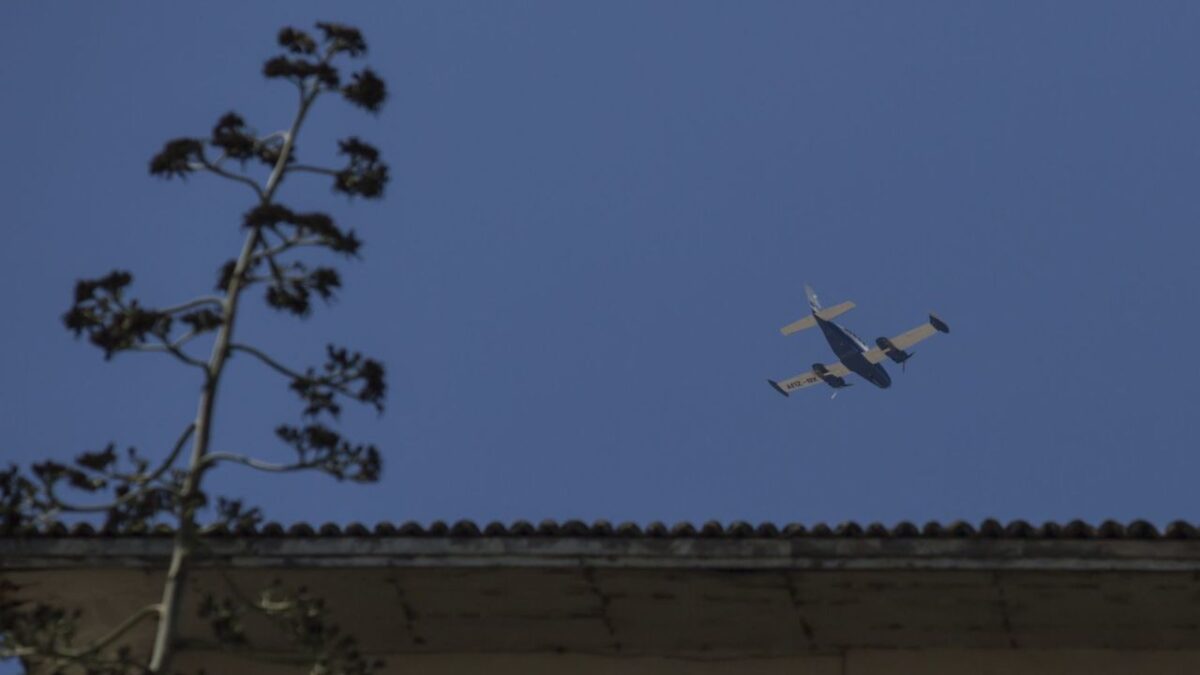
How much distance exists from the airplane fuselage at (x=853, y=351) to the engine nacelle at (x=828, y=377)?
82.2 inches

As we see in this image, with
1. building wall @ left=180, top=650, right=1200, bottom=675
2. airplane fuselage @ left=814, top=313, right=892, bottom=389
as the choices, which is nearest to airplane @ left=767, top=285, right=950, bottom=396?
airplane fuselage @ left=814, top=313, right=892, bottom=389

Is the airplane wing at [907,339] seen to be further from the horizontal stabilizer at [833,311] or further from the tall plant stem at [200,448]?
the tall plant stem at [200,448]

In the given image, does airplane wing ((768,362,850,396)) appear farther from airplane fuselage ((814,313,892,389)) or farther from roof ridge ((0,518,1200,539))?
roof ridge ((0,518,1200,539))

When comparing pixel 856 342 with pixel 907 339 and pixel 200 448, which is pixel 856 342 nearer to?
A: pixel 907 339

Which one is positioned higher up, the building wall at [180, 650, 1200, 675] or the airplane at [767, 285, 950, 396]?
the airplane at [767, 285, 950, 396]

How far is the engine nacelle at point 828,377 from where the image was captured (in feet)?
253

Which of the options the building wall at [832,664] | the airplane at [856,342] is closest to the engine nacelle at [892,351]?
the airplane at [856,342]

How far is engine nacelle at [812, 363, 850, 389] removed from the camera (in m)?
77.0

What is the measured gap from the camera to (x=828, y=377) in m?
77.4

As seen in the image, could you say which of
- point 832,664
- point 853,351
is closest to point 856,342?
point 853,351

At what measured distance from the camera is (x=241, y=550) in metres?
14.8

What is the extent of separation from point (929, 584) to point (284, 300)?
17.7 ft

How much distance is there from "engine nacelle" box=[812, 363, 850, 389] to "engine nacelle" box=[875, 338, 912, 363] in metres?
4.07

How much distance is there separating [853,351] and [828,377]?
10.6 feet
